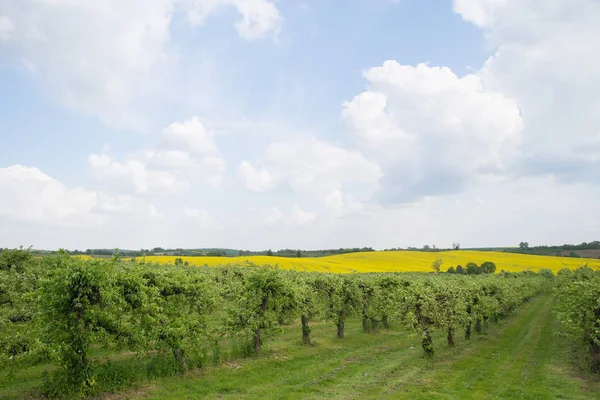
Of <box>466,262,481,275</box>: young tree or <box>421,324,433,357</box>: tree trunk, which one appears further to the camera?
<box>466,262,481,275</box>: young tree

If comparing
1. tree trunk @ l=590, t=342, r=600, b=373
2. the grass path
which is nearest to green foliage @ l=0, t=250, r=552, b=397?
the grass path

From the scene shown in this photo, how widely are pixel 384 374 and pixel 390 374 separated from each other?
1.37 ft

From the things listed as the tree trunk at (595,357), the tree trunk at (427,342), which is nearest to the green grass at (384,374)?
the tree trunk at (427,342)

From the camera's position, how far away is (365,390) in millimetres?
19312

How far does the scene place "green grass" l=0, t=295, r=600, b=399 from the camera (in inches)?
739

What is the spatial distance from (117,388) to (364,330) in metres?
26.6

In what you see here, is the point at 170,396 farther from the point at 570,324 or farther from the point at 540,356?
the point at 540,356

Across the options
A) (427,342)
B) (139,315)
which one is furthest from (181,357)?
(427,342)

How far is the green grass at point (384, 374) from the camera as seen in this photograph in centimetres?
1877

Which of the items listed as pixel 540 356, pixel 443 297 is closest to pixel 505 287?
pixel 540 356

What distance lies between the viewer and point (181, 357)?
21.4 metres

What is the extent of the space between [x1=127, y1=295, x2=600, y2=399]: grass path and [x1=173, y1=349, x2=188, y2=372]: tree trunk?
946mm

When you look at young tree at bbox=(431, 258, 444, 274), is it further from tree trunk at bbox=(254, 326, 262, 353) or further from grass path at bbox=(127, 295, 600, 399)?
tree trunk at bbox=(254, 326, 262, 353)

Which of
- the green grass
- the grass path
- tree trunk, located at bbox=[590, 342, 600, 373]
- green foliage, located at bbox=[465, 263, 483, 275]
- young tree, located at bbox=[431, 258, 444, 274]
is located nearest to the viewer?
the green grass
